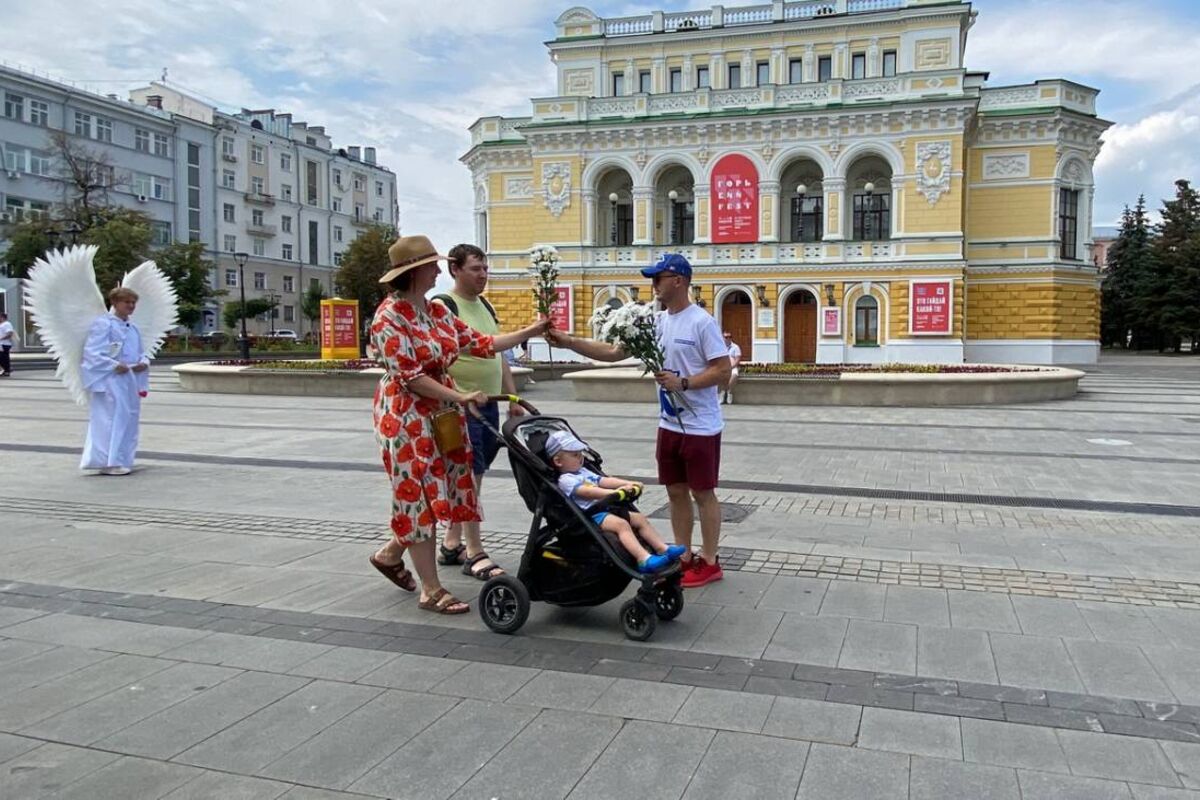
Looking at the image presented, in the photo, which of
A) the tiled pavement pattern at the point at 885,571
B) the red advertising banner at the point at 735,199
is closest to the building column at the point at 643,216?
the red advertising banner at the point at 735,199

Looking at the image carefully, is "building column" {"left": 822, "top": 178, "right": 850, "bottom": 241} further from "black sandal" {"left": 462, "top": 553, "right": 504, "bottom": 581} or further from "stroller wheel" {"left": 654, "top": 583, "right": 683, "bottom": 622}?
"stroller wheel" {"left": 654, "top": 583, "right": 683, "bottom": 622}

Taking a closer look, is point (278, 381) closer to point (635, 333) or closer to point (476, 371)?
point (476, 371)

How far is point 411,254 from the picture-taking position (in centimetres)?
480

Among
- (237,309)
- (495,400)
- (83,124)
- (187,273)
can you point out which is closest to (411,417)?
(495,400)

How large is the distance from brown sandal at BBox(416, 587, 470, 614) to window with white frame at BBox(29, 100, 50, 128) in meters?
62.5

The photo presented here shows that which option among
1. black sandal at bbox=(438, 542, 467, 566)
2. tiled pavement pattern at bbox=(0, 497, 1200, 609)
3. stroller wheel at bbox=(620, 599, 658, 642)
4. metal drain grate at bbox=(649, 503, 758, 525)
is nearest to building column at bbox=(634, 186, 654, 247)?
metal drain grate at bbox=(649, 503, 758, 525)

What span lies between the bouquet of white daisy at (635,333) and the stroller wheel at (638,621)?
4.29 feet

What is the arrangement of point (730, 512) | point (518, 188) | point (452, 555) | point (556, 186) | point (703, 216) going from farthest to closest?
point (518, 188) → point (556, 186) → point (703, 216) → point (730, 512) → point (452, 555)

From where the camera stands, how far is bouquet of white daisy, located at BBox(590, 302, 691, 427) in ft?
16.5

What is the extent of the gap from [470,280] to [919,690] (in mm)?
3339

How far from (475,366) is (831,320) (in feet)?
114

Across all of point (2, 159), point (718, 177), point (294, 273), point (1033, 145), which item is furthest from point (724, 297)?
point (294, 273)

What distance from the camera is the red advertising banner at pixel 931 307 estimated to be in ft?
120

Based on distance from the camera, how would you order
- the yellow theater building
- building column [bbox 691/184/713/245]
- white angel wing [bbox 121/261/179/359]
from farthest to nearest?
building column [bbox 691/184/713/245] → the yellow theater building → white angel wing [bbox 121/261/179/359]
